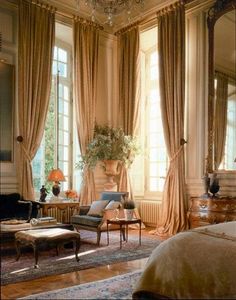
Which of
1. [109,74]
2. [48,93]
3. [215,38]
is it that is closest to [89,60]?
Result: [109,74]

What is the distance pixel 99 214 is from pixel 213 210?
1.40 m


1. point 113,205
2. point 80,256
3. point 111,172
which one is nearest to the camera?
point 80,256

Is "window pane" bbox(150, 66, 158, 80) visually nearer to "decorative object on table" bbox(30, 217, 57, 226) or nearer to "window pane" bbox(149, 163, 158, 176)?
"window pane" bbox(149, 163, 158, 176)

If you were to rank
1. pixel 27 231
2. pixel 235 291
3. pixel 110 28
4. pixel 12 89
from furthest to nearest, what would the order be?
pixel 110 28, pixel 12 89, pixel 27 231, pixel 235 291

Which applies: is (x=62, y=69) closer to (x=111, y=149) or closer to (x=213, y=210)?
(x=111, y=149)

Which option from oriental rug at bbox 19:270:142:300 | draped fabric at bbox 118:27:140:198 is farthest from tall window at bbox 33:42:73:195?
oriental rug at bbox 19:270:142:300

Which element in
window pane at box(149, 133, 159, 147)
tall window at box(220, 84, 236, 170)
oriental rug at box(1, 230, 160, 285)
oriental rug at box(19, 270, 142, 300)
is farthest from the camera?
window pane at box(149, 133, 159, 147)

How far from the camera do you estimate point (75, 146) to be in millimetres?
5852

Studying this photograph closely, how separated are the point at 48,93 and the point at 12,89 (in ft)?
1.76

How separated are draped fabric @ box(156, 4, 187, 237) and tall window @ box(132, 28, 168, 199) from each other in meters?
0.62

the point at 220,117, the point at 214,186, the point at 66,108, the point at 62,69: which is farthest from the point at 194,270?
the point at 62,69

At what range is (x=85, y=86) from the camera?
5.75 metres

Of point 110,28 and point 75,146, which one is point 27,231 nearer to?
point 75,146

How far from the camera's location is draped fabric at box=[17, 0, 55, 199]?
16.0 ft
